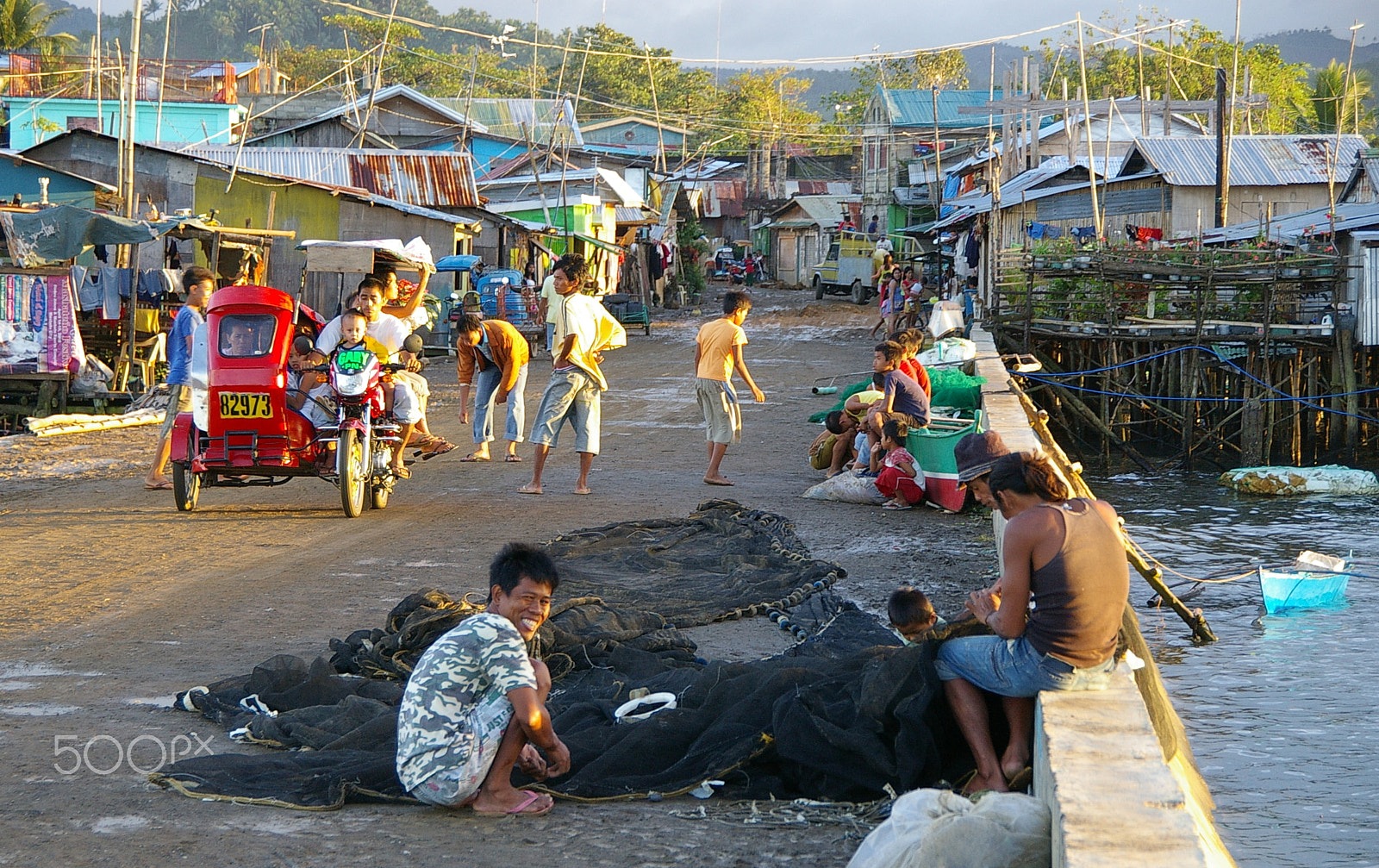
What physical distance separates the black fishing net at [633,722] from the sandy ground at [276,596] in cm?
13

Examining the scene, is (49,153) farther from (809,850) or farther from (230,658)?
(809,850)

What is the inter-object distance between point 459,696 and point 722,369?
7236mm

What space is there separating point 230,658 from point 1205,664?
6.03m

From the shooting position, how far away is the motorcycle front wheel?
946 cm

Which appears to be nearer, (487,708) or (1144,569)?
(487,708)

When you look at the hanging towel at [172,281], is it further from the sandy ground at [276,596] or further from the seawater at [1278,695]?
the seawater at [1278,695]

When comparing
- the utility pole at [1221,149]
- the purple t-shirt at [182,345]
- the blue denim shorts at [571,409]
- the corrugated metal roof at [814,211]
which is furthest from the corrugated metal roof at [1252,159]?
the corrugated metal roof at [814,211]

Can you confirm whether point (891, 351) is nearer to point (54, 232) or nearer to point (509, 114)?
point (54, 232)

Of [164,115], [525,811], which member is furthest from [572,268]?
→ [164,115]

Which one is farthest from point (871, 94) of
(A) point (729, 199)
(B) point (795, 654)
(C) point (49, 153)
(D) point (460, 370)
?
(B) point (795, 654)

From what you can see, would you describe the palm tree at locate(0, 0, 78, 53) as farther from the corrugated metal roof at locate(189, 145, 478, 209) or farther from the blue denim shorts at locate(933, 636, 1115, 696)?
the blue denim shorts at locate(933, 636, 1115, 696)
